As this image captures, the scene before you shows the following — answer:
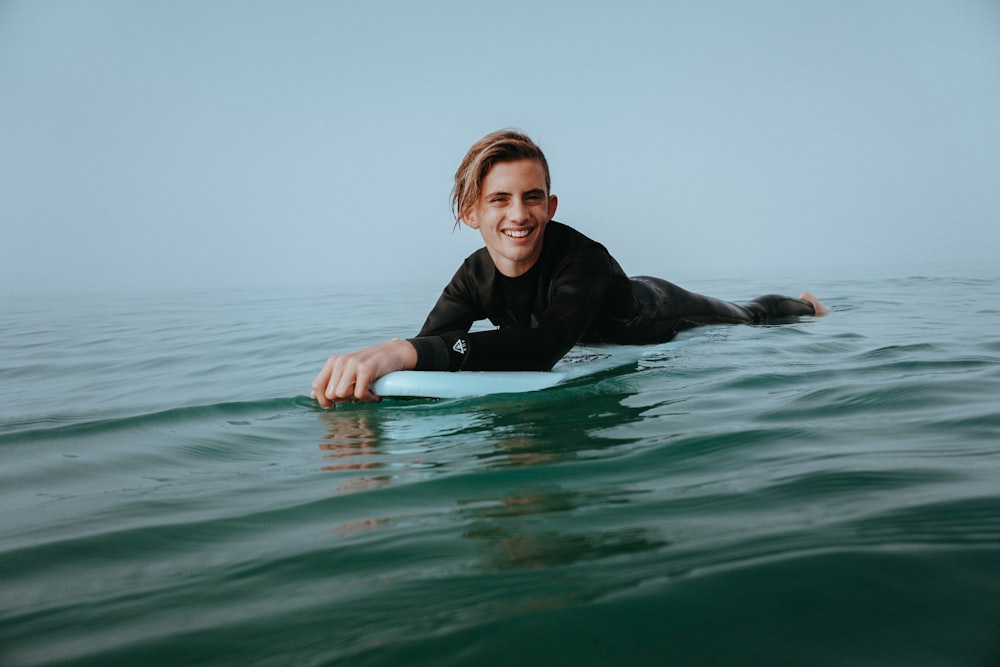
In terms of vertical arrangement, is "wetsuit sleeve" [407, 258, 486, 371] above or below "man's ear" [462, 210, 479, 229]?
below

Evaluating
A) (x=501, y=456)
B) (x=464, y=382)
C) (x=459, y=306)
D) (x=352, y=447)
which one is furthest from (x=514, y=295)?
(x=501, y=456)

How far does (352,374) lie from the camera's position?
2.37 meters

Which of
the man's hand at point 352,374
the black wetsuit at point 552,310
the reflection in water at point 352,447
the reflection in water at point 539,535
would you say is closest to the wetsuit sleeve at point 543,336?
the black wetsuit at point 552,310

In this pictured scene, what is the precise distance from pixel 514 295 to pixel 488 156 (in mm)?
606

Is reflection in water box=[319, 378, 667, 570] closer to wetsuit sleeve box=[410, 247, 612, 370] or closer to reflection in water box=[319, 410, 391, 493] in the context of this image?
reflection in water box=[319, 410, 391, 493]

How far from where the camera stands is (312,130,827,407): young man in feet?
8.43

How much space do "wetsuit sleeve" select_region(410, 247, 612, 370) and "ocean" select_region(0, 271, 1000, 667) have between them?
175 millimetres

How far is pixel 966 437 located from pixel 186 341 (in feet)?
17.1

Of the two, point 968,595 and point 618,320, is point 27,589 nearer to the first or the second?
point 968,595

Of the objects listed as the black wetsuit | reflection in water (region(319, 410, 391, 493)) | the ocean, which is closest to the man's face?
the black wetsuit

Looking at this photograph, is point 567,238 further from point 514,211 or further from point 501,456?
point 501,456

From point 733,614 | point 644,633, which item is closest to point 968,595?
point 733,614

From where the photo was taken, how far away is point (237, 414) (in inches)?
103

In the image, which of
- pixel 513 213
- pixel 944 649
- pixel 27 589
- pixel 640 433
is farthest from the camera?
pixel 513 213
